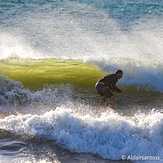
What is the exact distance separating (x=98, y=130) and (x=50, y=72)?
6.73 meters

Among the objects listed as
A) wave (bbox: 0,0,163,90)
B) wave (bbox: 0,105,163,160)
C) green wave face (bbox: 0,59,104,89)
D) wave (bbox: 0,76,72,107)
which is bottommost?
wave (bbox: 0,105,163,160)

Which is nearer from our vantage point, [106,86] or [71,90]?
[106,86]

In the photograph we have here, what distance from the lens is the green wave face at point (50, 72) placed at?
20.7 m

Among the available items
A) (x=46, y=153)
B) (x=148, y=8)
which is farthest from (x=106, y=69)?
(x=148, y=8)

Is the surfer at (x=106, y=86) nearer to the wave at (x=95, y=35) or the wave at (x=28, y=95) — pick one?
the wave at (x=28, y=95)

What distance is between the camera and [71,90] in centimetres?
1983

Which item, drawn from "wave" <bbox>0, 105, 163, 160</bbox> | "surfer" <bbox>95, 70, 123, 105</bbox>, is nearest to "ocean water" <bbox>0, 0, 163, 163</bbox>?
"wave" <bbox>0, 105, 163, 160</bbox>

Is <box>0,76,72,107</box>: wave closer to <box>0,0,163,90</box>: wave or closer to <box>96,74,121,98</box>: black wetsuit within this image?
<box>96,74,121,98</box>: black wetsuit

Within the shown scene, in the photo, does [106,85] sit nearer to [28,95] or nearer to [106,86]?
[106,86]

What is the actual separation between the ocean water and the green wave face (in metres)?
0.55

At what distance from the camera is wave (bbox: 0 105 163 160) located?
1489 centimetres

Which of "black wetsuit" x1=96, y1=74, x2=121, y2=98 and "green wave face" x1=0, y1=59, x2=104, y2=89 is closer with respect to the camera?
"black wetsuit" x1=96, y1=74, x2=121, y2=98

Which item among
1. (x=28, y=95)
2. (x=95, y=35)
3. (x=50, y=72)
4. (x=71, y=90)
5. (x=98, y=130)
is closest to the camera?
(x=98, y=130)

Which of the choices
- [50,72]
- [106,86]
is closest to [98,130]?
[106,86]
